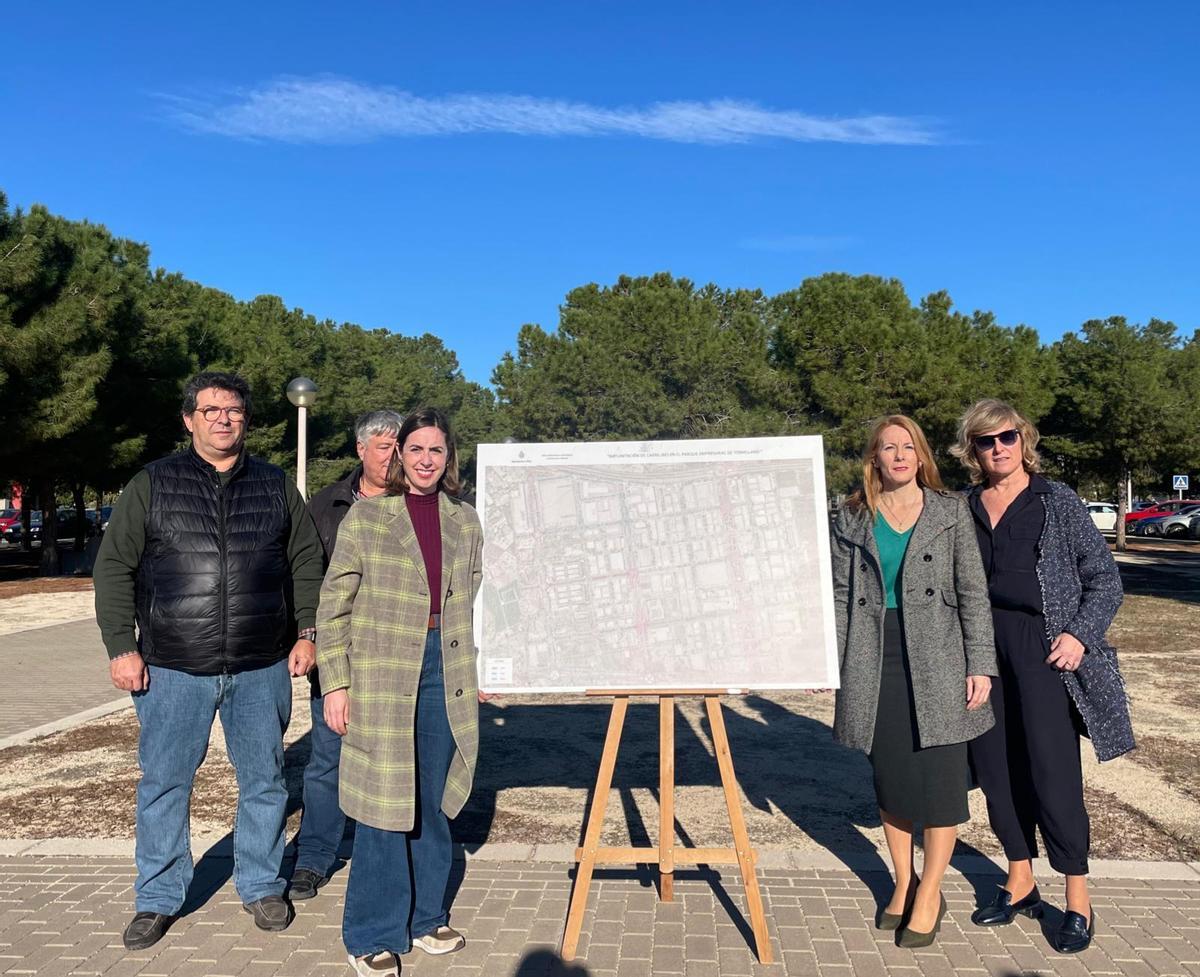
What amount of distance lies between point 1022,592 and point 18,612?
16.2 m

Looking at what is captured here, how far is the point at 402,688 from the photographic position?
321cm

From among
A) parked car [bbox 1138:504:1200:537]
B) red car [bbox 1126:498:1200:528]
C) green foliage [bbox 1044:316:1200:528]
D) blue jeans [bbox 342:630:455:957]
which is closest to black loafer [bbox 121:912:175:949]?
blue jeans [bbox 342:630:455:957]

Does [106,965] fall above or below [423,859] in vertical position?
below

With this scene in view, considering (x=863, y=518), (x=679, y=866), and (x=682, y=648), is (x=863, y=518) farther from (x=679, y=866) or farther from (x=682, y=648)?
(x=679, y=866)

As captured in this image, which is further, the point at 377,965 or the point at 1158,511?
the point at 1158,511

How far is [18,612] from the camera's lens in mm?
15406

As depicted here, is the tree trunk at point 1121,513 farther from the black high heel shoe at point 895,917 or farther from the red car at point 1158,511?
the black high heel shoe at point 895,917

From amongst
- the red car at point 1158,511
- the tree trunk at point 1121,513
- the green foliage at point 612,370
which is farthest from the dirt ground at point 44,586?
the red car at point 1158,511

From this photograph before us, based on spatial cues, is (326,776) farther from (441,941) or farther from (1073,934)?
(1073,934)

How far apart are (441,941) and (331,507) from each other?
6.15 ft

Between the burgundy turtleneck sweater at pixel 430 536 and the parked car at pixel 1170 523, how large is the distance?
42.8 metres

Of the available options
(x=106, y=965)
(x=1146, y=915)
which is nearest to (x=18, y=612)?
(x=106, y=965)

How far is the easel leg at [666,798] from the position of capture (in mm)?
3664

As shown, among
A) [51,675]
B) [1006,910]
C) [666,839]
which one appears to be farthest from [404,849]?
[51,675]
